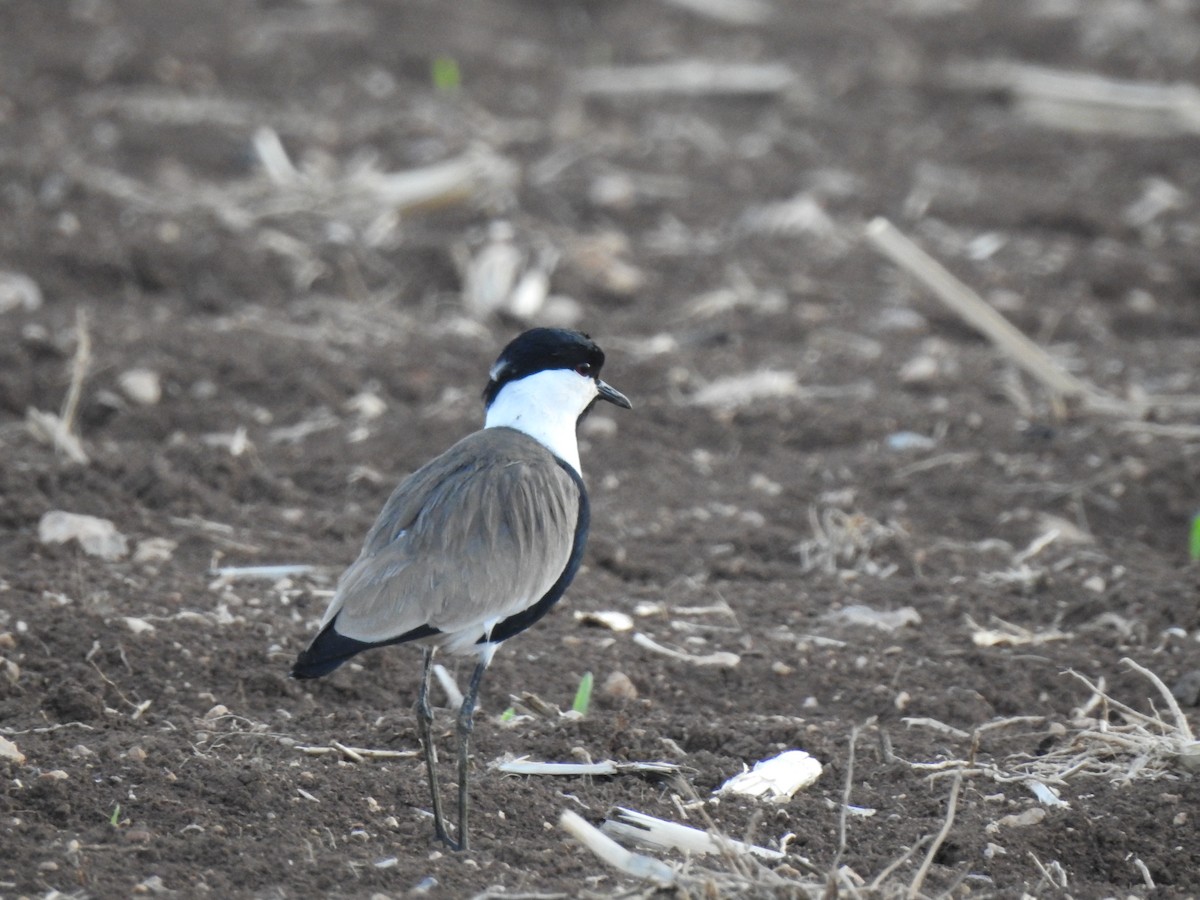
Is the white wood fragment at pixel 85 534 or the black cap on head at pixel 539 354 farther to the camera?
the white wood fragment at pixel 85 534

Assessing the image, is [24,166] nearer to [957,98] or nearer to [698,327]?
[698,327]

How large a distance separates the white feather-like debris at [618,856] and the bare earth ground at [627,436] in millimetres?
68

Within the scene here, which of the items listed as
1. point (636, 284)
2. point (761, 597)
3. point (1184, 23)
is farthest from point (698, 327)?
point (1184, 23)

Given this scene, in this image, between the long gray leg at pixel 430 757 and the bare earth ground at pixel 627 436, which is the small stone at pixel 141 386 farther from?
the long gray leg at pixel 430 757

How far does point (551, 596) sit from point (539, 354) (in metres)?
0.71

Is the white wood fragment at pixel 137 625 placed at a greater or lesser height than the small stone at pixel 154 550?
greater

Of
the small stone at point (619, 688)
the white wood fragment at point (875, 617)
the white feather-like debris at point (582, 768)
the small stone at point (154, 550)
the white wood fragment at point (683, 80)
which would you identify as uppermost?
the white wood fragment at point (683, 80)

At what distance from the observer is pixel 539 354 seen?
4.46 meters

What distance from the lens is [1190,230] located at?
28.6ft

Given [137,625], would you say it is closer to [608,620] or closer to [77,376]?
[608,620]

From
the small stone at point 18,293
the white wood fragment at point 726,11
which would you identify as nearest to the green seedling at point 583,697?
the small stone at point 18,293

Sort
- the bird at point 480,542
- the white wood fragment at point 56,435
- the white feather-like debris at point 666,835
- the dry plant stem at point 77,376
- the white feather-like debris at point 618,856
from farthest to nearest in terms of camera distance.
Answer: the dry plant stem at point 77,376 < the white wood fragment at point 56,435 < the bird at point 480,542 < the white feather-like debris at point 666,835 < the white feather-like debris at point 618,856

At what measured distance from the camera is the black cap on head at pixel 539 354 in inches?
175

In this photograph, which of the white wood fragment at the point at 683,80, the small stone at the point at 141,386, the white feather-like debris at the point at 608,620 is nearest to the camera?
the white feather-like debris at the point at 608,620
